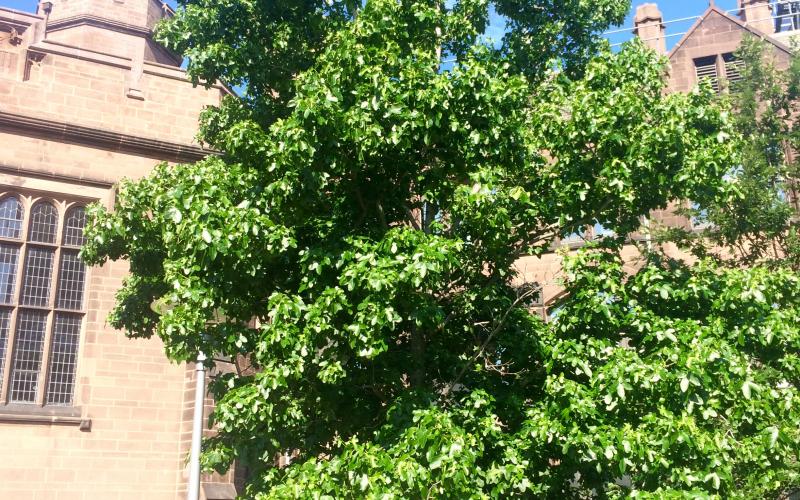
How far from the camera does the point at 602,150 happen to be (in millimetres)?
10828

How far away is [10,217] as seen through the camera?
1802cm

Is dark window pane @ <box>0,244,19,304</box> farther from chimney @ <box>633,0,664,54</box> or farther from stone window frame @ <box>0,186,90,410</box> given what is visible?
chimney @ <box>633,0,664,54</box>

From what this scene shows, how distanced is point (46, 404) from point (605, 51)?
12.9 m

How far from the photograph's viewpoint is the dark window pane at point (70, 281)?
18109 millimetres

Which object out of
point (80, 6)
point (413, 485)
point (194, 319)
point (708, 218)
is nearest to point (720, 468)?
point (413, 485)

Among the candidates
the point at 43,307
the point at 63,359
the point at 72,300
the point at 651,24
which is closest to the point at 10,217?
the point at 43,307

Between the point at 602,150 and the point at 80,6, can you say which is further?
the point at 80,6

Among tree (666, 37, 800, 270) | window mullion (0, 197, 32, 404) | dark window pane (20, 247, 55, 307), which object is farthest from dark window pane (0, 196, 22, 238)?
tree (666, 37, 800, 270)

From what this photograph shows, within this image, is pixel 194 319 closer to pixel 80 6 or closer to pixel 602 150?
pixel 602 150

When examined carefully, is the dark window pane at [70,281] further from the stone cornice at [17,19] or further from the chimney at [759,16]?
the chimney at [759,16]

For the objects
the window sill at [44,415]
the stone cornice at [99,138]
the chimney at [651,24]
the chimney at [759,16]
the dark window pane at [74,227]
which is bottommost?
the window sill at [44,415]

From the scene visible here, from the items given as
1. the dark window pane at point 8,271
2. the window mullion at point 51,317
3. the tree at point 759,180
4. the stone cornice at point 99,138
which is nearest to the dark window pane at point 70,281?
the window mullion at point 51,317

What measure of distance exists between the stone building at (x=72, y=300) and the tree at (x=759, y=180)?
36.7 ft

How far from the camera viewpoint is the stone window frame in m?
17.1
